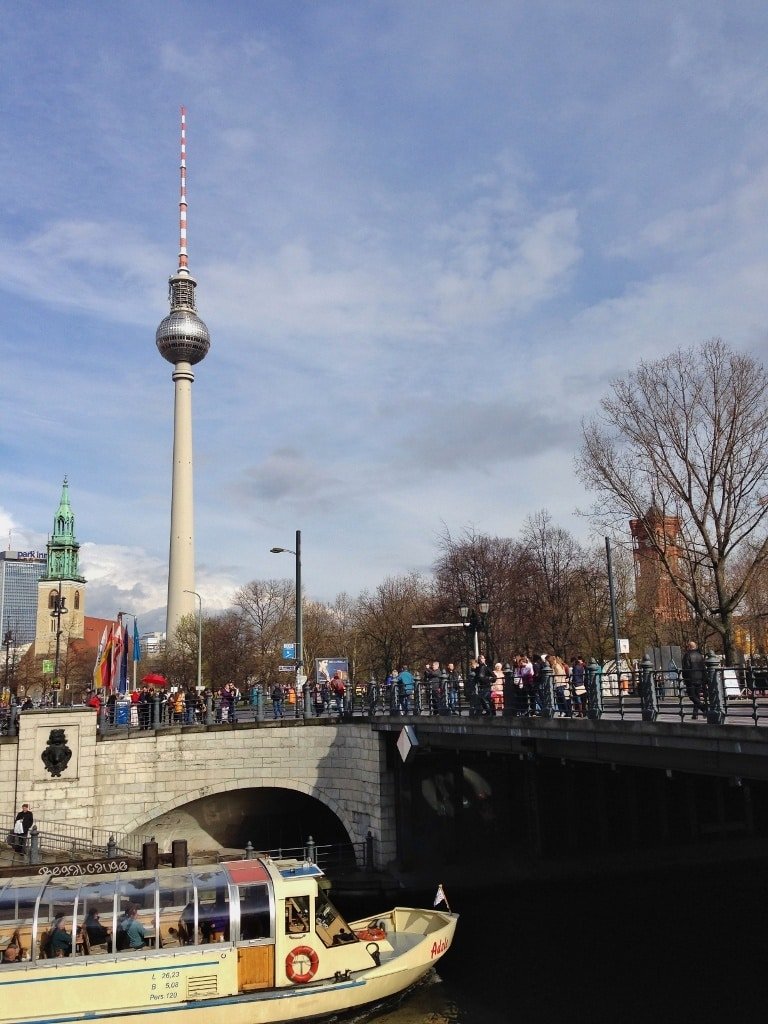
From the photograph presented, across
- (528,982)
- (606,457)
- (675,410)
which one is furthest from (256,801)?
(675,410)

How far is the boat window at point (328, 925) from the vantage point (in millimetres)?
16156

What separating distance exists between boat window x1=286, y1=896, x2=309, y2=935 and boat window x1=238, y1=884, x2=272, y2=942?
436mm

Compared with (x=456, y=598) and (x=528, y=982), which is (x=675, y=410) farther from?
(x=456, y=598)

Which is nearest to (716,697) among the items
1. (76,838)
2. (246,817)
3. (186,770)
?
(186,770)

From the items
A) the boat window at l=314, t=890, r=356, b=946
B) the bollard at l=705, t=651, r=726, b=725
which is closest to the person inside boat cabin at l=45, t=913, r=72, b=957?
the boat window at l=314, t=890, r=356, b=946

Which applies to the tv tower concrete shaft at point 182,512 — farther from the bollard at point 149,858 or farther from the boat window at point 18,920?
the boat window at point 18,920

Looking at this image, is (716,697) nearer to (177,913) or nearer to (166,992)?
(177,913)

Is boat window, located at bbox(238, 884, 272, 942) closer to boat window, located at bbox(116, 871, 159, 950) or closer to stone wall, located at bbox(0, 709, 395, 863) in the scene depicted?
boat window, located at bbox(116, 871, 159, 950)

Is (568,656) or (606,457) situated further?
(568,656)

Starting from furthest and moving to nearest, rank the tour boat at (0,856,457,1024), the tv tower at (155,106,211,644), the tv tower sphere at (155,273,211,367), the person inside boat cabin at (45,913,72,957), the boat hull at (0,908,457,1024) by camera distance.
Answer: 1. the tv tower sphere at (155,273,211,367)
2. the tv tower at (155,106,211,644)
3. the person inside boat cabin at (45,913,72,957)
4. the tour boat at (0,856,457,1024)
5. the boat hull at (0,908,457,1024)

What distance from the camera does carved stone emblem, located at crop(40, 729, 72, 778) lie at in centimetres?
2648

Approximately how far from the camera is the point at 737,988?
55.3 ft

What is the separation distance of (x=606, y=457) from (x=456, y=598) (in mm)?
22339

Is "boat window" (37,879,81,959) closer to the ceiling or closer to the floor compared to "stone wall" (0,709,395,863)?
closer to the floor
